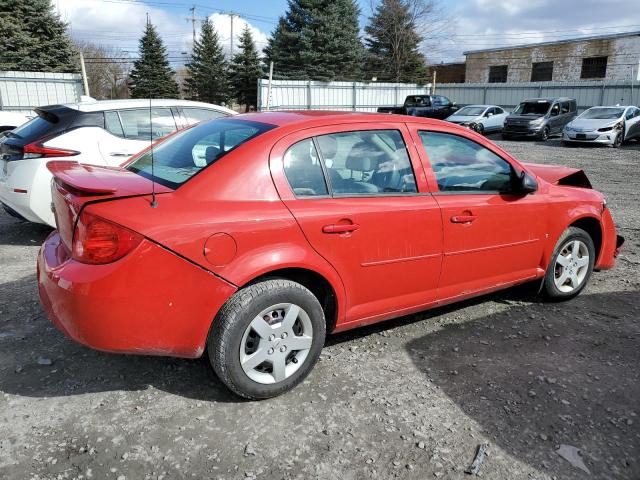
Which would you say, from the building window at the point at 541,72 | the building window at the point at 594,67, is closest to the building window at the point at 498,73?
the building window at the point at 541,72

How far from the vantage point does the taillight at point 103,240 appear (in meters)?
2.55

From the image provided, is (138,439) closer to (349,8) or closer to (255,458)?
(255,458)

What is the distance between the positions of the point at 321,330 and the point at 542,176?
2.52 meters

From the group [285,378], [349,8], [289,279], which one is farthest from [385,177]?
[349,8]

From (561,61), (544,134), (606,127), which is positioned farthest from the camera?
(561,61)

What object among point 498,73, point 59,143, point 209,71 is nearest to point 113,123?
point 59,143

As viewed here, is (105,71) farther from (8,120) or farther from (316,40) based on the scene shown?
(8,120)

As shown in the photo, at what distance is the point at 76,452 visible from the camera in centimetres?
255

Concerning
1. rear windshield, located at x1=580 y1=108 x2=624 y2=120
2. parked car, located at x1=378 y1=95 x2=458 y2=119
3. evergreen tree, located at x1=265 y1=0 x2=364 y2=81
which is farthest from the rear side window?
evergreen tree, located at x1=265 y1=0 x2=364 y2=81

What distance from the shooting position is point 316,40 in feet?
121

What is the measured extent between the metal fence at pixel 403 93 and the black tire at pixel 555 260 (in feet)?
68.5

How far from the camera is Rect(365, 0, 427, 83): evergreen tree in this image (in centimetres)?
4325

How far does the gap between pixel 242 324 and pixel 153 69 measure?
40702 millimetres

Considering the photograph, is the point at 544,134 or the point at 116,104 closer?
the point at 116,104
